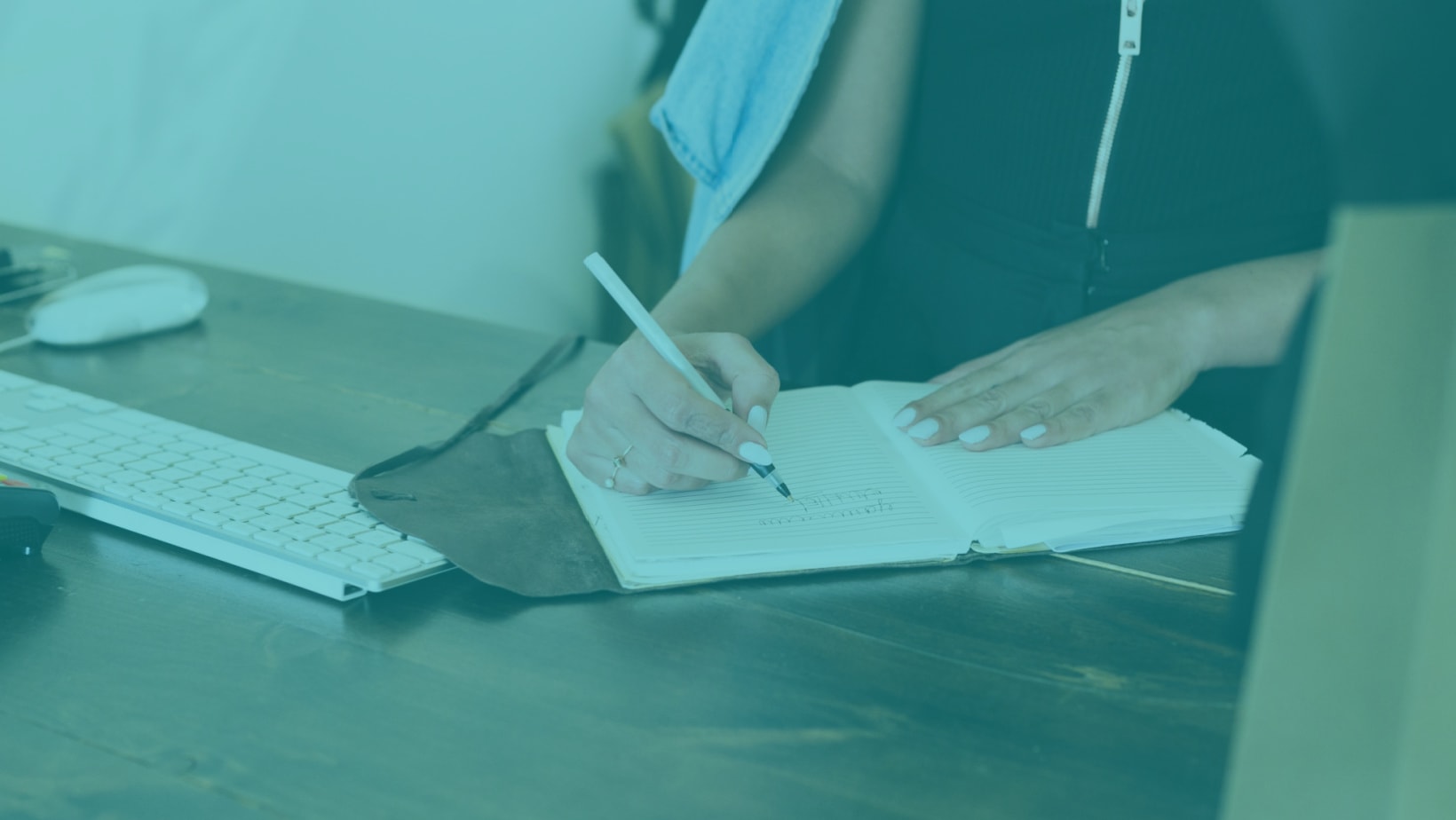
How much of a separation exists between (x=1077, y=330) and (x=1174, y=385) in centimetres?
8

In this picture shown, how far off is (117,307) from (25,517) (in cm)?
43

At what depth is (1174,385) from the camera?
0.91 metres

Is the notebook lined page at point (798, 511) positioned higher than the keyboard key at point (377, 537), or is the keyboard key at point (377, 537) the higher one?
the notebook lined page at point (798, 511)

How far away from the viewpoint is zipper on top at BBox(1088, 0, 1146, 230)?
1.04m

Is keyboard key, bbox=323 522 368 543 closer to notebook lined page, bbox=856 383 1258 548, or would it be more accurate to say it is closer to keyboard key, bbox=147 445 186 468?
keyboard key, bbox=147 445 186 468

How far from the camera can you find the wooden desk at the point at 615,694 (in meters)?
0.51

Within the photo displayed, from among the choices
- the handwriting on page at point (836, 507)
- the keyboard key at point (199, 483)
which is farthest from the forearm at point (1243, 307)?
the keyboard key at point (199, 483)

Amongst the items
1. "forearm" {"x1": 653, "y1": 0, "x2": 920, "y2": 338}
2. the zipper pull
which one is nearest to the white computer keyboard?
"forearm" {"x1": 653, "y1": 0, "x2": 920, "y2": 338}

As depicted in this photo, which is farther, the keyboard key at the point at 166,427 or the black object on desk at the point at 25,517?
the keyboard key at the point at 166,427

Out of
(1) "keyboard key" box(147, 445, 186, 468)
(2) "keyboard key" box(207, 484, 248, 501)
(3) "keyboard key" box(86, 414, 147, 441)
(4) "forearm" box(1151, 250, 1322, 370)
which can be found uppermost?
(4) "forearm" box(1151, 250, 1322, 370)

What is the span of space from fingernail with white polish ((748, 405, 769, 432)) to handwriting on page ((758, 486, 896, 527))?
2.4 inches

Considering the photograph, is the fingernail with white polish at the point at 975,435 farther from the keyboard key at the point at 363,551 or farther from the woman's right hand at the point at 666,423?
the keyboard key at the point at 363,551

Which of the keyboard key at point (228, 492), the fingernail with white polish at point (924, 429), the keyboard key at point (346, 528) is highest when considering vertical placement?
the fingernail with white polish at point (924, 429)

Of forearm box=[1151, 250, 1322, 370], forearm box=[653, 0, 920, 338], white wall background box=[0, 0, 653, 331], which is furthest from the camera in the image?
white wall background box=[0, 0, 653, 331]
